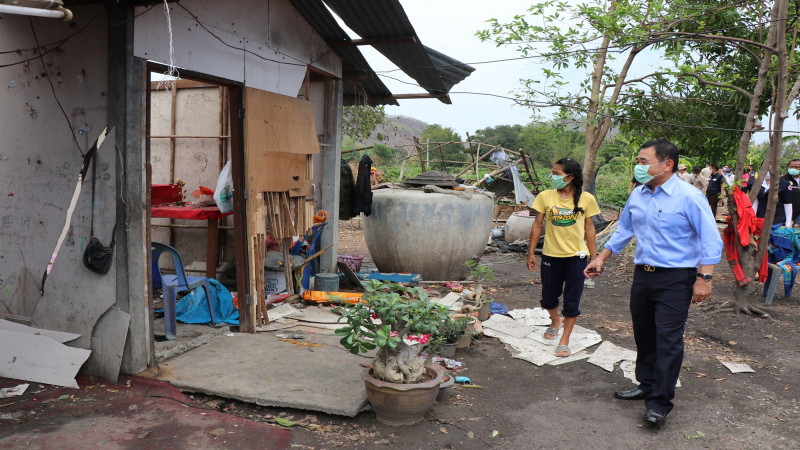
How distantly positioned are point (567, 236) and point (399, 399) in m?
2.27

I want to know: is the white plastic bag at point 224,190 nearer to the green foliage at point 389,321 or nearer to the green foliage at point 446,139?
the green foliage at point 389,321

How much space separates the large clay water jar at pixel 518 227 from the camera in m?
12.2

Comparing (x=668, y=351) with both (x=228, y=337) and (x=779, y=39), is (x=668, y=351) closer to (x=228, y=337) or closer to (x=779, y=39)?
(x=228, y=337)

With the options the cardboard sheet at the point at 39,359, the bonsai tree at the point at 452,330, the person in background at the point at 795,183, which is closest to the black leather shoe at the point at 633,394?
the bonsai tree at the point at 452,330

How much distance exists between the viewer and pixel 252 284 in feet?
18.0

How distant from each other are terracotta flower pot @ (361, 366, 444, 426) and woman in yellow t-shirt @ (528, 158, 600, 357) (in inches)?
73.1

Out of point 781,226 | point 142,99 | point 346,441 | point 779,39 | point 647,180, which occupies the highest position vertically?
point 779,39

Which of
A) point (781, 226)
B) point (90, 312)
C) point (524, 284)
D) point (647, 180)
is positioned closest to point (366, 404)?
point (90, 312)

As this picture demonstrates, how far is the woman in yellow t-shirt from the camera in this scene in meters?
5.08

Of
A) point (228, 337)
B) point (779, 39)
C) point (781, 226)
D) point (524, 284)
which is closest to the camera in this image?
point (228, 337)

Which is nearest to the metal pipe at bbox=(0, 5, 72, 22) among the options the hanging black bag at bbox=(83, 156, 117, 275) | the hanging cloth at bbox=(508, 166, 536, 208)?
the hanging black bag at bbox=(83, 156, 117, 275)

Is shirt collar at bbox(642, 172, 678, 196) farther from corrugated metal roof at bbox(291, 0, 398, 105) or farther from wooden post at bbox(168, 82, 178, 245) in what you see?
wooden post at bbox(168, 82, 178, 245)

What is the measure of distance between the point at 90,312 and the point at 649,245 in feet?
13.2

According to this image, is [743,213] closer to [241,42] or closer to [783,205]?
[783,205]
